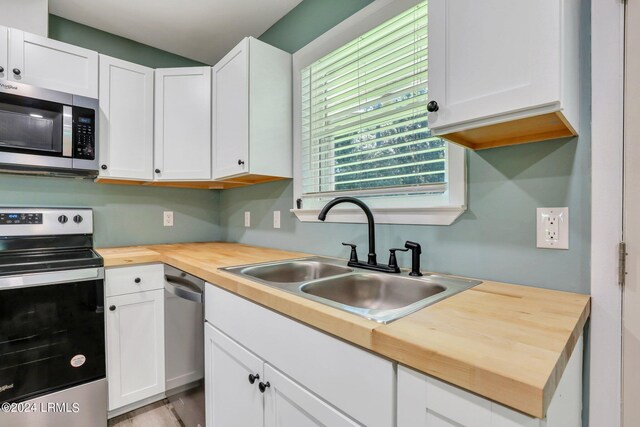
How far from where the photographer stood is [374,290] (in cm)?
124

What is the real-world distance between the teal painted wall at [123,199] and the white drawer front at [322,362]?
5.20ft

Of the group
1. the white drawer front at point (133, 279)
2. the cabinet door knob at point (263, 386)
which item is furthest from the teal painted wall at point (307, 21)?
the cabinet door knob at point (263, 386)

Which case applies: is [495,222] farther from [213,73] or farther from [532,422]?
[213,73]

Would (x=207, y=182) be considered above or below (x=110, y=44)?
below

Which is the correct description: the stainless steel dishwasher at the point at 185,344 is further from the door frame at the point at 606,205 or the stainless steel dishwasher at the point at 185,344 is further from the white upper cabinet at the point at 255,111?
the door frame at the point at 606,205

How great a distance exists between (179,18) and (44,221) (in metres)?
1.59

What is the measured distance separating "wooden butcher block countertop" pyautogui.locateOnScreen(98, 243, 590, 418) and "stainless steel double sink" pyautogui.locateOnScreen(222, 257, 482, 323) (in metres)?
0.06

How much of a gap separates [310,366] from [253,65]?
64.7 inches

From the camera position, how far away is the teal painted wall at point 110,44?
6.76 feet

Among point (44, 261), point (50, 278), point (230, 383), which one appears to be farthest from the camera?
point (44, 261)

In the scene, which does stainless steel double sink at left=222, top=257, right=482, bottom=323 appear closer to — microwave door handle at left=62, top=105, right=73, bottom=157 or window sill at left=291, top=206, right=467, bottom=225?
window sill at left=291, top=206, right=467, bottom=225

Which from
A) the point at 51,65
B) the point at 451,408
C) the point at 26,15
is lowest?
the point at 451,408

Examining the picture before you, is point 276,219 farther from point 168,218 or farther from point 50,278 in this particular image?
point 50,278

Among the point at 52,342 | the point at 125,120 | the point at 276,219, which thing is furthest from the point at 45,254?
the point at 276,219
